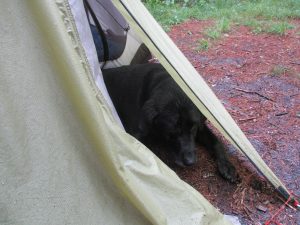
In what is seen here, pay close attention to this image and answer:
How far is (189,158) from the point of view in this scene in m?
2.99

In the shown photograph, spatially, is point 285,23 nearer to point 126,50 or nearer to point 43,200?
point 126,50

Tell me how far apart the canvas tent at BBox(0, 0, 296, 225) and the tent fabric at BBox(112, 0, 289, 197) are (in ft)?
0.26

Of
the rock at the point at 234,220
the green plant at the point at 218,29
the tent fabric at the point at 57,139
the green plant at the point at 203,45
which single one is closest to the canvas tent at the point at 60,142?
the tent fabric at the point at 57,139

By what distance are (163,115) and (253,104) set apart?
4.52ft

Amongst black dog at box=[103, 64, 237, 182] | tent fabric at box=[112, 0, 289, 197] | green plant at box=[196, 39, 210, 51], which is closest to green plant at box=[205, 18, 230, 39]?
green plant at box=[196, 39, 210, 51]

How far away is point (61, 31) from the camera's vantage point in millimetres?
1806

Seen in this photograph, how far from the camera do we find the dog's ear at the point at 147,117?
Result: 119 inches

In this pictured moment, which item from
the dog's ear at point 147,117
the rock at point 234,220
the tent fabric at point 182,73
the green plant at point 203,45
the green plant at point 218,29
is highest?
the tent fabric at point 182,73

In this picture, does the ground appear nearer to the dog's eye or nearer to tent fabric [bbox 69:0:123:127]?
the dog's eye

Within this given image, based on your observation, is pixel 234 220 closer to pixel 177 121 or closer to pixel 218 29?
pixel 177 121

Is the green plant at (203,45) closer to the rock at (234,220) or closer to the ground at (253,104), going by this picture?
the ground at (253,104)

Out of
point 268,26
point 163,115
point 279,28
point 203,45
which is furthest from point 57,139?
point 268,26

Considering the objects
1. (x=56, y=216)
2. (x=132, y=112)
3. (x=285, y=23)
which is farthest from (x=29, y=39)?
(x=285, y=23)

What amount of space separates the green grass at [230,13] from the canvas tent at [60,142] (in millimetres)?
3967
